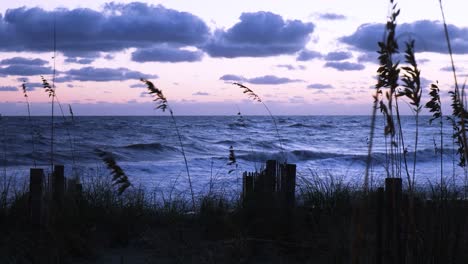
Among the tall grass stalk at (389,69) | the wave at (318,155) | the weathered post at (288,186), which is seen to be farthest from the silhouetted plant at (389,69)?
the wave at (318,155)

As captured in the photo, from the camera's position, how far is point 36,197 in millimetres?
5316

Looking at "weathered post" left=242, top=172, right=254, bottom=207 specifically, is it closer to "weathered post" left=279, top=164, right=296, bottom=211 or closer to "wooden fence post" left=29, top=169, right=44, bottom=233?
"weathered post" left=279, top=164, right=296, bottom=211

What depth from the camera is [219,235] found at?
5824 millimetres

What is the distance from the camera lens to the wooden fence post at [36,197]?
529 cm

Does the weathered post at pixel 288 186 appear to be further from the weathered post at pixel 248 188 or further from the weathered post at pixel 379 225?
the weathered post at pixel 379 225

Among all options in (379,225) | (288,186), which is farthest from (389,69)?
(288,186)

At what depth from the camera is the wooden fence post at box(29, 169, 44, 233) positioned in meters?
5.29

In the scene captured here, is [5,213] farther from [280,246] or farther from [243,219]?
[280,246]

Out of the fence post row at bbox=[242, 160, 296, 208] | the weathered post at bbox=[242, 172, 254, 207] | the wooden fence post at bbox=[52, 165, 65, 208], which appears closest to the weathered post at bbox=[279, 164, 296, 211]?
the fence post row at bbox=[242, 160, 296, 208]

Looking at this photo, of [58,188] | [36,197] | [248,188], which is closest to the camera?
[36,197]

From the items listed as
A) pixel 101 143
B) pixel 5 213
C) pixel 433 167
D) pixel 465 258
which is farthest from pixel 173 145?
pixel 465 258

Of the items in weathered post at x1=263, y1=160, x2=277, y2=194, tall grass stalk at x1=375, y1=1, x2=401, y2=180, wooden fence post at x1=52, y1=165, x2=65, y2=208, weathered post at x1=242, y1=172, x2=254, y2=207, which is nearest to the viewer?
tall grass stalk at x1=375, y1=1, x2=401, y2=180

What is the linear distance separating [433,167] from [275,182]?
14.7 metres

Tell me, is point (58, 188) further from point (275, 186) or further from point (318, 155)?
point (318, 155)
